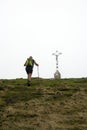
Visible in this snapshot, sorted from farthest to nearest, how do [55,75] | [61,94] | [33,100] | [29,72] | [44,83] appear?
[55,75]
[44,83]
[29,72]
[61,94]
[33,100]

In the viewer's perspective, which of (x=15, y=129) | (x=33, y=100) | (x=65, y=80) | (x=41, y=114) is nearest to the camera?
(x=15, y=129)

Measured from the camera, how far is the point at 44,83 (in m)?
40.0

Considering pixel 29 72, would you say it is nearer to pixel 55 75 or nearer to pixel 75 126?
pixel 75 126

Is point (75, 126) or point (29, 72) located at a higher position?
point (29, 72)

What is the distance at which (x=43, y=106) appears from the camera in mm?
29984

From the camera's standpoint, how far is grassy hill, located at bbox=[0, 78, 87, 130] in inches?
1006

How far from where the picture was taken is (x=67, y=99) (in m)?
32.2

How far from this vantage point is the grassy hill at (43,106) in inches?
1006

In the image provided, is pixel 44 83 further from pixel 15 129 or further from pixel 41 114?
pixel 15 129

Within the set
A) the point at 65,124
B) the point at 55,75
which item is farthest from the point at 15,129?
the point at 55,75

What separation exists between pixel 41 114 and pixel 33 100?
3625 millimetres

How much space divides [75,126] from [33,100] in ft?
22.7

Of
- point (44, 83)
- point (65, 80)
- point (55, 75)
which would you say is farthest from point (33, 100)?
point (55, 75)

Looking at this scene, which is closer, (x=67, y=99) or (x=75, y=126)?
(x=75, y=126)
